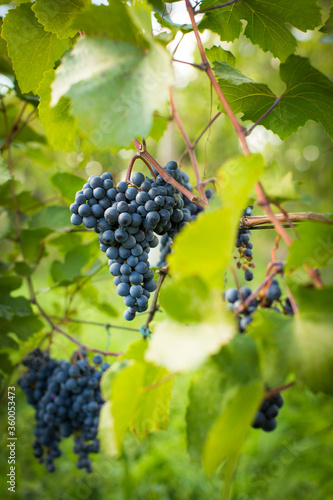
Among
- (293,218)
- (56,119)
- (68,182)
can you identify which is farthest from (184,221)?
(68,182)

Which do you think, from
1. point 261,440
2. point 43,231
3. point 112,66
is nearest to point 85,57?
point 112,66

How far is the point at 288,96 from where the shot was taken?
2.38 feet

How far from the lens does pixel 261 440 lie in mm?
2287

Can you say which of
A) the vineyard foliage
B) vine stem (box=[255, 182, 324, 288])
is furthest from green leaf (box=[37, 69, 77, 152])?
vine stem (box=[255, 182, 324, 288])

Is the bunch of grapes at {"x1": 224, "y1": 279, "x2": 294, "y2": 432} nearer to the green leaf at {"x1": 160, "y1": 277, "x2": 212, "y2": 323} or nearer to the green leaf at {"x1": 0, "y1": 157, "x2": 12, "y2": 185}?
the green leaf at {"x1": 160, "y1": 277, "x2": 212, "y2": 323}

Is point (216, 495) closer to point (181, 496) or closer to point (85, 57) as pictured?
point (181, 496)

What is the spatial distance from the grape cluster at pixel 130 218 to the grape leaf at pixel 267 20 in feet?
1.24

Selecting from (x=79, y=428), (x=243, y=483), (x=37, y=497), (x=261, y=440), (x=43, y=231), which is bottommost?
(x=261, y=440)

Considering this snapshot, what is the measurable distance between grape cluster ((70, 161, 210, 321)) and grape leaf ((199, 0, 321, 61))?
0.38 meters

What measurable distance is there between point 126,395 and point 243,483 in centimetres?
194

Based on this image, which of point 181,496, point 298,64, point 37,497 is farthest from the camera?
point 181,496

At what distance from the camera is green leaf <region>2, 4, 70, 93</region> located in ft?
2.44

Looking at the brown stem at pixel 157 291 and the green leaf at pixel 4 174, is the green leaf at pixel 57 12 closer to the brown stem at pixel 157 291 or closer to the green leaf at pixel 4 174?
the green leaf at pixel 4 174

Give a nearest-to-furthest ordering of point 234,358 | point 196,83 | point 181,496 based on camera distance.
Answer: point 234,358 < point 181,496 < point 196,83
